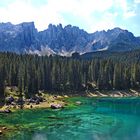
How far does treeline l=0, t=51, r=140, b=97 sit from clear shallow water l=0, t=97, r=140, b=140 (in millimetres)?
29537

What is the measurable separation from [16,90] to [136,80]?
7782 centimetres

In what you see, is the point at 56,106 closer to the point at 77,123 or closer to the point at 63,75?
the point at 77,123

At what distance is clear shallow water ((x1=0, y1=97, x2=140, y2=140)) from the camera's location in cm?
7175

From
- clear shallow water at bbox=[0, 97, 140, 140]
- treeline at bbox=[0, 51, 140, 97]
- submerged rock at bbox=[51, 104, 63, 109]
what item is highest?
treeline at bbox=[0, 51, 140, 97]

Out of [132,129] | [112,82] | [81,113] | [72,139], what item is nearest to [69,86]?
[112,82]

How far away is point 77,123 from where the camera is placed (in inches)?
3455

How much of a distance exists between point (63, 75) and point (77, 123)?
259ft

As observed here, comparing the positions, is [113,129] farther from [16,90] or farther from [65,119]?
[16,90]

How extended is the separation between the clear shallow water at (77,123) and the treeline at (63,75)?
29537 mm

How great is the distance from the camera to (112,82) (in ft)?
586

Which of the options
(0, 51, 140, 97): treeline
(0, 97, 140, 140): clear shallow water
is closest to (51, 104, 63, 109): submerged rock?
(0, 97, 140, 140): clear shallow water

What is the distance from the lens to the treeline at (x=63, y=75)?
140500mm

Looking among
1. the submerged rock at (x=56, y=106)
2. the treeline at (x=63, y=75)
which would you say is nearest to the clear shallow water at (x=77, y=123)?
the submerged rock at (x=56, y=106)

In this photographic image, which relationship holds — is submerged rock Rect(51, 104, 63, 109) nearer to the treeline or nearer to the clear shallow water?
the clear shallow water
